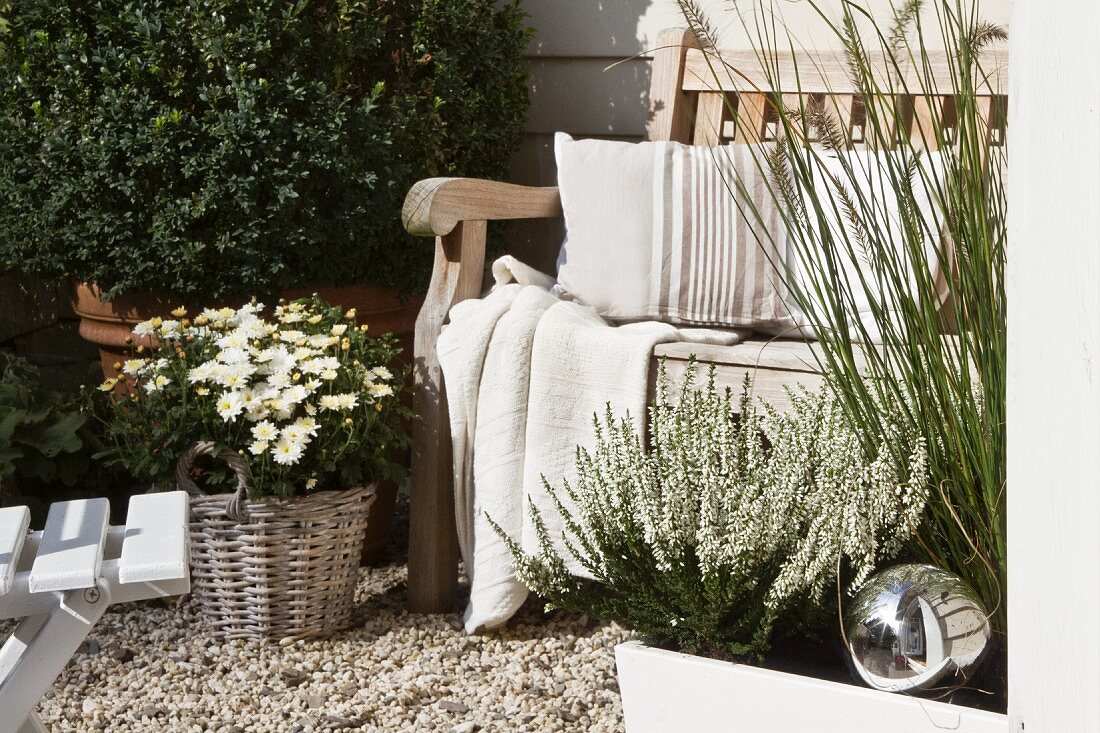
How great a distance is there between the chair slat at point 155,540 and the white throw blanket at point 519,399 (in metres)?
0.72

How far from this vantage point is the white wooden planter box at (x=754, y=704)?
1195 millimetres

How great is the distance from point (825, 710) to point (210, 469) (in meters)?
1.20

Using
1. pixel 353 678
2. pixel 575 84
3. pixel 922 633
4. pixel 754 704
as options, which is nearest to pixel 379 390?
pixel 353 678

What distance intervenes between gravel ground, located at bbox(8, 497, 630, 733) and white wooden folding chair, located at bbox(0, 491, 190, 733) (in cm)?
67

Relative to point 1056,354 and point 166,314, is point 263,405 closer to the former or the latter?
point 166,314

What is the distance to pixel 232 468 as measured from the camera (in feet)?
6.19

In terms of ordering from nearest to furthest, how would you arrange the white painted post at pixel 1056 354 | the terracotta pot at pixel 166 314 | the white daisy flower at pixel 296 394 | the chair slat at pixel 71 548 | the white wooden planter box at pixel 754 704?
1. the white painted post at pixel 1056 354
2. the chair slat at pixel 71 548
3. the white wooden planter box at pixel 754 704
4. the white daisy flower at pixel 296 394
5. the terracotta pot at pixel 166 314

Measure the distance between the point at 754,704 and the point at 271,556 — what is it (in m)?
0.95

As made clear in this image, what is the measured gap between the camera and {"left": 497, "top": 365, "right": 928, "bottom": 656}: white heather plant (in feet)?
4.24

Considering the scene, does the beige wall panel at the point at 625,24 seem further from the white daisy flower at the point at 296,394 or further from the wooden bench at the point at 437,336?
the white daisy flower at the point at 296,394

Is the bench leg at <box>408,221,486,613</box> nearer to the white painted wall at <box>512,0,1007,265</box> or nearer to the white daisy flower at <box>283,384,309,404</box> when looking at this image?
the white daisy flower at <box>283,384,309,404</box>

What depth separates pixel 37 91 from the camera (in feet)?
7.38

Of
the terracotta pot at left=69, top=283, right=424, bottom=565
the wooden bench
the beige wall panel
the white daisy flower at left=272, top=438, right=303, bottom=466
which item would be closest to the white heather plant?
the wooden bench

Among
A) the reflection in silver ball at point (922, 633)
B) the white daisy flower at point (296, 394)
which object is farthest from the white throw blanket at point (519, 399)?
the reflection in silver ball at point (922, 633)
